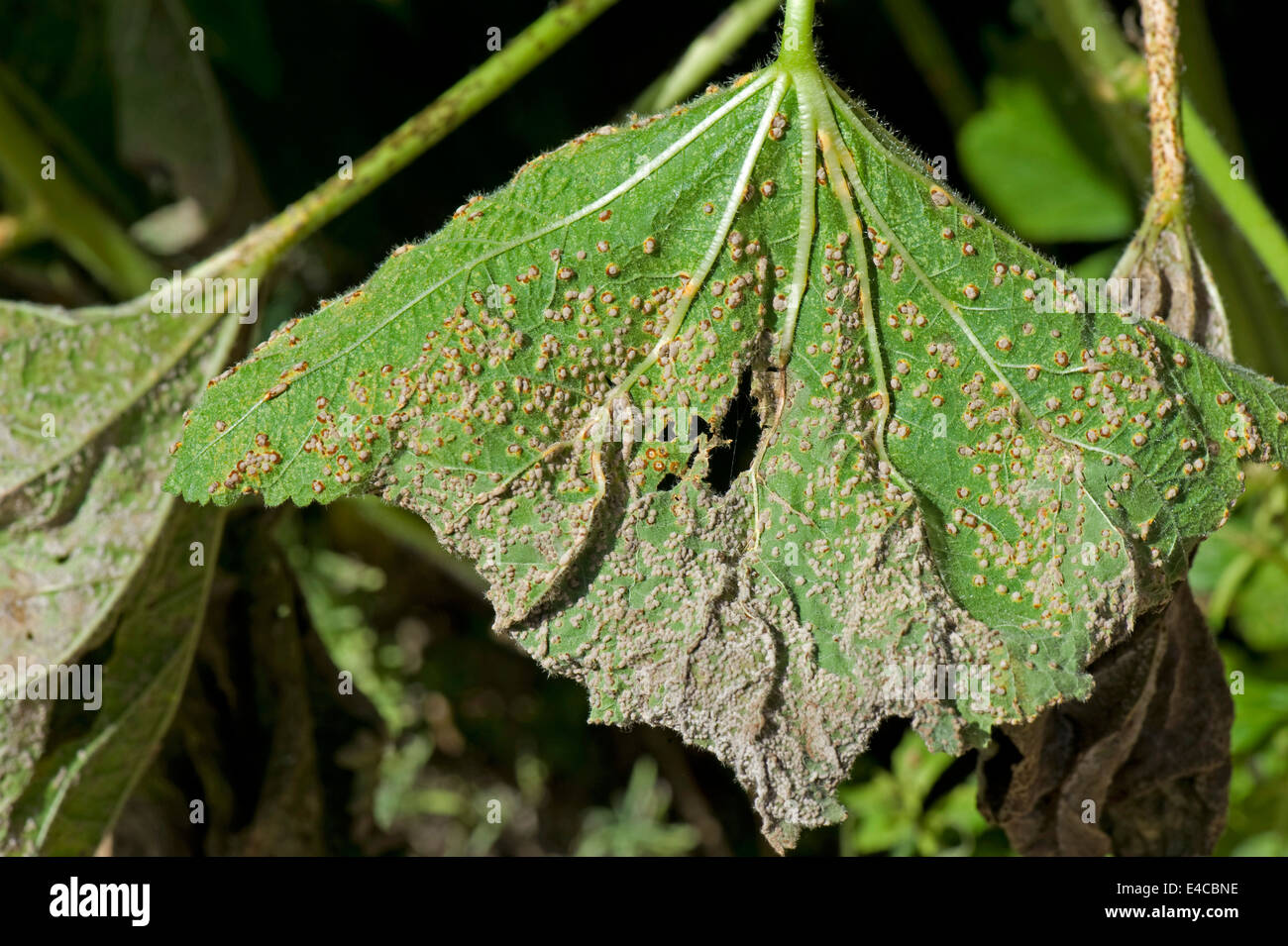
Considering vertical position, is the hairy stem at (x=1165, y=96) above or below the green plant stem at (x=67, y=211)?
below

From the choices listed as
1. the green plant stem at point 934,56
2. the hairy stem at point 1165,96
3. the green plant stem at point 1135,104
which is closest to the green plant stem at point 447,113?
the hairy stem at point 1165,96

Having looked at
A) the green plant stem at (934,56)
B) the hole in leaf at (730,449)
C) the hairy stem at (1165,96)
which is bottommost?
the hole in leaf at (730,449)

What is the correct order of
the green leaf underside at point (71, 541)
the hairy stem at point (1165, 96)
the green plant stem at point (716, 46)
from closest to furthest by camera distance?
the hairy stem at point (1165, 96) → the green leaf underside at point (71, 541) → the green plant stem at point (716, 46)

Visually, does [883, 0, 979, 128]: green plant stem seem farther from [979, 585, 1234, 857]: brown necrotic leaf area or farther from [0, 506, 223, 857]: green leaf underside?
[0, 506, 223, 857]: green leaf underside

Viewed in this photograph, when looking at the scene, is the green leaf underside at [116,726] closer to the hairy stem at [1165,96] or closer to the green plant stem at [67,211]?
the green plant stem at [67,211]

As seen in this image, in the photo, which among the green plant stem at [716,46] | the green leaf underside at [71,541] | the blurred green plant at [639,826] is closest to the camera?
the green leaf underside at [71,541]

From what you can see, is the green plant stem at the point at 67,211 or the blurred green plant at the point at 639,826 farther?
the blurred green plant at the point at 639,826

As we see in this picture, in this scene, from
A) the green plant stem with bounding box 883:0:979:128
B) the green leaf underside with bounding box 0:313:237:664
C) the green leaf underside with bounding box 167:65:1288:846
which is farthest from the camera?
the green plant stem with bounding box 883:0:979:128

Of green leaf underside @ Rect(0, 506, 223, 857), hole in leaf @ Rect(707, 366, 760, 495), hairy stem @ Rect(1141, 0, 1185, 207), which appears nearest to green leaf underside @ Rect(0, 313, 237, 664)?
green leaf underside @ Rect(0, 506, 223, 857)

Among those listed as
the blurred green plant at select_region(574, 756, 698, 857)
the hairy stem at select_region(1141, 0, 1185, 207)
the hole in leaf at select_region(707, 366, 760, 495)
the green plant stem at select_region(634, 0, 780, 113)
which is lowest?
the blurred green plant at select_region(574, 756, 698, 857)
